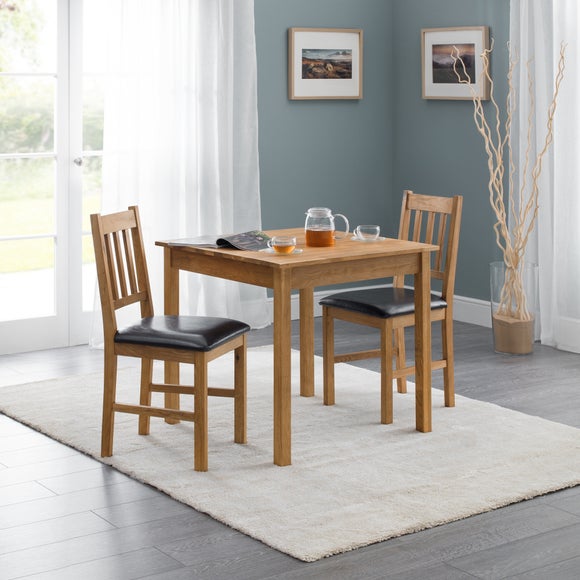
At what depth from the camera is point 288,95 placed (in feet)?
20.3

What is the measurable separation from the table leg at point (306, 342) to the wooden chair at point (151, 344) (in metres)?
0.62

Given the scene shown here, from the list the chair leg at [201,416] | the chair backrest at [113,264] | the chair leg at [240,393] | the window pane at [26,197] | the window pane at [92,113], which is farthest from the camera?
the window pane at [92,113]

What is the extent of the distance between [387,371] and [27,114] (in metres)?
2.41

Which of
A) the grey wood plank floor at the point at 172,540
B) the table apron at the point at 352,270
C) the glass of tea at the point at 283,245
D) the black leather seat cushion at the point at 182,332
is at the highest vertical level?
the glass of tea at the point at 283,245

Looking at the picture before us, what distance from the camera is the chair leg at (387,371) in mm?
4129

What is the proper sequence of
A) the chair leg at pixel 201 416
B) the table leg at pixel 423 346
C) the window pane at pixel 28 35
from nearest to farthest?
the chair leg at pixel 201 416, the table leg at pixel 423 346, the window pane at pixel 28 35

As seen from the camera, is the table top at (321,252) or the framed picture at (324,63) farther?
the framed picture at (324,63)

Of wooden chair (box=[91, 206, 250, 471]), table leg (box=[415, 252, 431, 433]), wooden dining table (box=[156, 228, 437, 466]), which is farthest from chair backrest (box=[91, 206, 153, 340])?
Answer: table leg (box=[415, 252, 431, 433])

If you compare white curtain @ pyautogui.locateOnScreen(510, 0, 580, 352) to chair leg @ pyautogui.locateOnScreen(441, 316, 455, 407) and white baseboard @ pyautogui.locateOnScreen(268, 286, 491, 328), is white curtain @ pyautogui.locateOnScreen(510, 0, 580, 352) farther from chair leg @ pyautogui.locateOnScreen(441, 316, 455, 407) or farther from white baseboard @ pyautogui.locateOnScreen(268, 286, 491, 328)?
chair leg @ pyautogui.locateOnScreen(441, 316, 455, 407)

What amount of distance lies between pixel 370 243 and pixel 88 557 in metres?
1.67

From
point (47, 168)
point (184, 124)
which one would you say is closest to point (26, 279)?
point (47, 168)

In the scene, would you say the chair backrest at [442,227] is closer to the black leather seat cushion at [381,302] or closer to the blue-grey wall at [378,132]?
the black leather seat cushion at [381,302]

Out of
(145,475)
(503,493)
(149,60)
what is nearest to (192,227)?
(149,60)

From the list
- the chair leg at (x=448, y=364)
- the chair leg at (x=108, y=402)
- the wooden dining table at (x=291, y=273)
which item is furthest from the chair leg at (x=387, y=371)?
the chair leg at (x=108, y=402)
